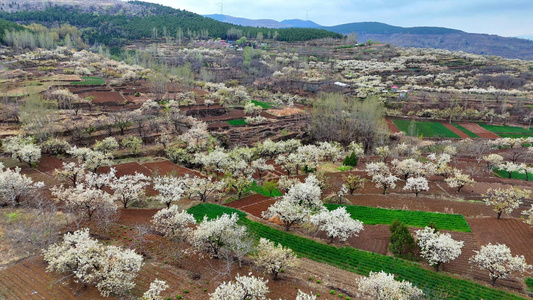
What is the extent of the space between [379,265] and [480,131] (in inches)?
3254

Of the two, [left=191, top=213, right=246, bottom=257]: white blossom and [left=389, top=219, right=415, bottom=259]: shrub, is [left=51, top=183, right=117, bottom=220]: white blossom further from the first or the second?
[left=389, top=219, right=415, bottom=259]: shrub

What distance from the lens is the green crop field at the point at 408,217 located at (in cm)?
3909

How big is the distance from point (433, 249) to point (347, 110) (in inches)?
2538

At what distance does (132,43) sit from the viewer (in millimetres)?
196250

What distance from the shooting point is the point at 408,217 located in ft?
135

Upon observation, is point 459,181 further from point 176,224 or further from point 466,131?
point 466,131

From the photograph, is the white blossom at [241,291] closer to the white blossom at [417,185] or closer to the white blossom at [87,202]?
the white blossom at [87,202]

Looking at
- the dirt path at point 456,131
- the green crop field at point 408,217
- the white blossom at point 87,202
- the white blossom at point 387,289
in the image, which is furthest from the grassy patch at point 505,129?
the white blossom at point 87,202

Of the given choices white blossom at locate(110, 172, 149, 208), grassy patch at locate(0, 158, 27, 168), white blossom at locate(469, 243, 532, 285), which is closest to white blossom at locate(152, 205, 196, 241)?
white blossom at locate(110, 172, 149, 208)

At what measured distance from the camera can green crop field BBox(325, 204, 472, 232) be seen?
128ft

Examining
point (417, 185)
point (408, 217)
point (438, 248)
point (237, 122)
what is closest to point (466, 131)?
point (417, 185)

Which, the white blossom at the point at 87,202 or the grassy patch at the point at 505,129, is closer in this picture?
the white blossom at the point at 87,202

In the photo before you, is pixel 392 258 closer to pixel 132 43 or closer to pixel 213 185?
pixel 213 185

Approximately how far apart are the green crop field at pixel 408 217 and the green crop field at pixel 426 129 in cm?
5140
